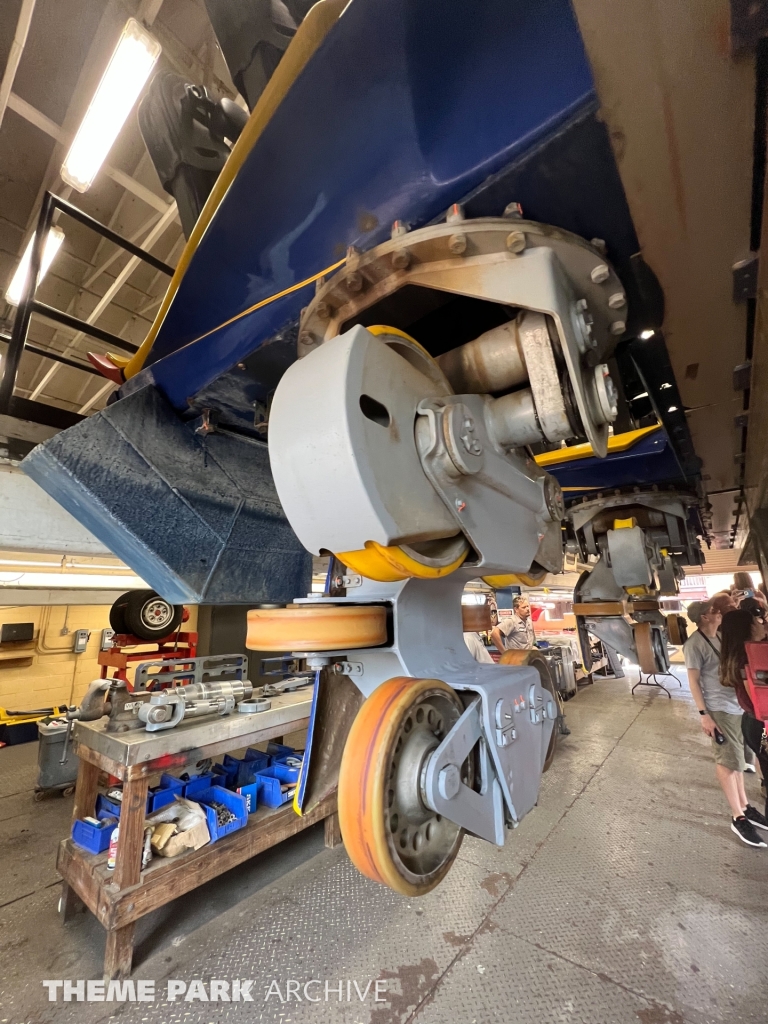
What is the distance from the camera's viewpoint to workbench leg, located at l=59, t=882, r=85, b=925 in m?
2.32

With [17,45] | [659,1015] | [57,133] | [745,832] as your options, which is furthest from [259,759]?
[57,133]

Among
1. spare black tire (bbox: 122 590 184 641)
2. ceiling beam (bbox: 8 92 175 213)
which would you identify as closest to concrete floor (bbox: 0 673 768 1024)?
spare black tire (bbox: 122 590 184 641)

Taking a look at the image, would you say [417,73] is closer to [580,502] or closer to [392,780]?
[392,780]

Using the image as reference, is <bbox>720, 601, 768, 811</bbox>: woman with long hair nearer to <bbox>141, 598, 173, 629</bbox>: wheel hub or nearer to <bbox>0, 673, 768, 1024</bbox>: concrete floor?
<bbox>0, 673, 768, 1024</bbox>: concrete floor

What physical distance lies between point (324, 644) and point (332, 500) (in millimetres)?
358

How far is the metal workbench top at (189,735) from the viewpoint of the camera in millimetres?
2230

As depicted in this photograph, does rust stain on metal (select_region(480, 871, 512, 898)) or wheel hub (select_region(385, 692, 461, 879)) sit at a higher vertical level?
wheel hub (select_region(385, 692, 461, 879))

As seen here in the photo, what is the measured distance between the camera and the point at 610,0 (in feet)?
1.84

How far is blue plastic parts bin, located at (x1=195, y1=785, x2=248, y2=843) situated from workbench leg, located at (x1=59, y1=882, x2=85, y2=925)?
2.29ft

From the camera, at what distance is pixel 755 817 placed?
3139 millimetres

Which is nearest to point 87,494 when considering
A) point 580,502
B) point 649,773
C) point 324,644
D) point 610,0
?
point 324,644

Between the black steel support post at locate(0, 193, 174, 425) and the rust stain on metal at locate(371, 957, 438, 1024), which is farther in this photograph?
the rust stain on metal at locate(371, 957, 438, 1024)

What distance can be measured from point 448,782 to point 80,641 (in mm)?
8559

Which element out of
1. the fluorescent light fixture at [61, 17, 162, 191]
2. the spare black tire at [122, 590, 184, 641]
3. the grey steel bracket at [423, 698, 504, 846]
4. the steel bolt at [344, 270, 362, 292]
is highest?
the fluorescent light fixture at [61, 17, 162, 191]
